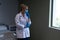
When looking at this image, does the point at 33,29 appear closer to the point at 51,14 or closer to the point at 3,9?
the point at 51,14

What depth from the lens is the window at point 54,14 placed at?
3586 millimetres

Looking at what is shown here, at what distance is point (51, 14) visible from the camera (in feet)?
12.1

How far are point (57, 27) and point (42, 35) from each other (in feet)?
2.02

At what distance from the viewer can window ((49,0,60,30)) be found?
3586 millimetres

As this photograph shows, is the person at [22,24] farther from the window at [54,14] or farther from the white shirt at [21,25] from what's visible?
the window at [54,14]

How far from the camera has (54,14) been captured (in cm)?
370

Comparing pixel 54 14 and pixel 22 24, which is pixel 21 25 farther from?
pixel 54 14

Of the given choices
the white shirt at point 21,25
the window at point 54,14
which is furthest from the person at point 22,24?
the window at point 54,14

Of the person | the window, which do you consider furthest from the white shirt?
the window

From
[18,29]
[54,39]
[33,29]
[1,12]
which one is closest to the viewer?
[18,29]

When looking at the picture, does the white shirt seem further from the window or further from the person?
the window

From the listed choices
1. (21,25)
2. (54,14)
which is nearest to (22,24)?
(21,25)

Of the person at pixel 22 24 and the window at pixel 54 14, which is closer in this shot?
the person at pixel 22 24

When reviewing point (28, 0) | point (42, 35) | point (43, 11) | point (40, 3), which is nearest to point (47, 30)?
point (42, 35)
